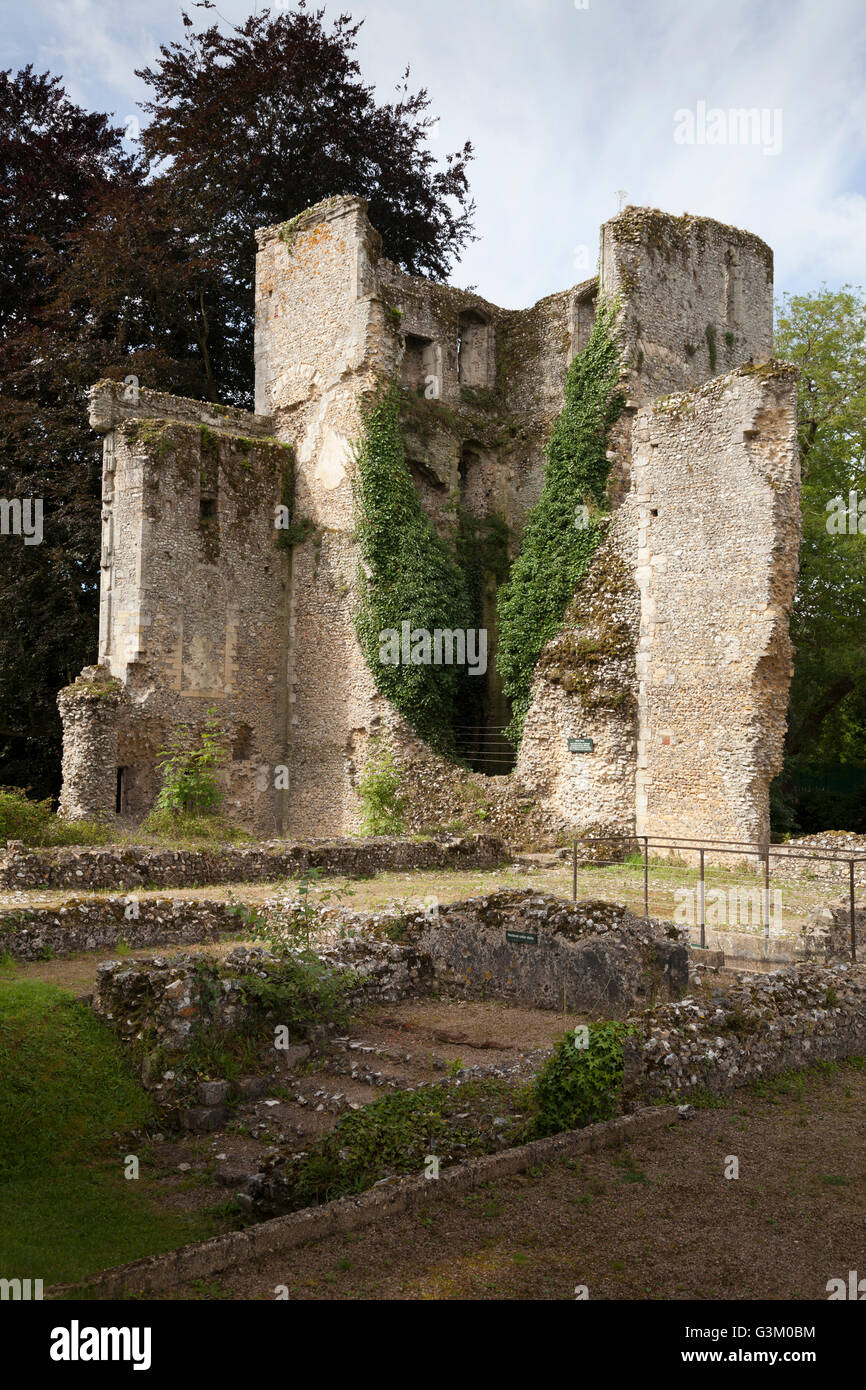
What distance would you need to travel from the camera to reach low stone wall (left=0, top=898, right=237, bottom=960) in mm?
10352

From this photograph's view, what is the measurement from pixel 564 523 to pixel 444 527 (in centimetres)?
422

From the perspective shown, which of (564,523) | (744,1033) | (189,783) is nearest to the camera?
(744,1033)

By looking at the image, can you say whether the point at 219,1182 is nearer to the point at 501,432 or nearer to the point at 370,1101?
the point at 370,1101

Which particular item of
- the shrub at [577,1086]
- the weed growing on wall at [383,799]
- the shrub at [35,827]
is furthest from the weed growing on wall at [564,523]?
the shrub at [577,1086]

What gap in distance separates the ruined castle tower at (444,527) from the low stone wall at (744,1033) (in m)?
9.60

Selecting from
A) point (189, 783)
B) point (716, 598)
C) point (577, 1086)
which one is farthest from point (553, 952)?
point (189, 783)

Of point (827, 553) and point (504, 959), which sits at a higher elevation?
point (827, 553)

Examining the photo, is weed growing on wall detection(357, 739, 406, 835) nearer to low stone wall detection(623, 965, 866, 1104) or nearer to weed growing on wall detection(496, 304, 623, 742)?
weed growing on wall detection(496, 304, 623, 742)

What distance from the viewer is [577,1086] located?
6.53m

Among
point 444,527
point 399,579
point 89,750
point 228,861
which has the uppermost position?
point 444,527

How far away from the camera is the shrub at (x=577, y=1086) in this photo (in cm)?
642

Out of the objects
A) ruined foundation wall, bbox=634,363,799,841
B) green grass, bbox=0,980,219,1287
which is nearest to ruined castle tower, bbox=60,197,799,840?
ruined foundation wall, bbox=634,363,799,841

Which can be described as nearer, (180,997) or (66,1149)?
(66,1149)

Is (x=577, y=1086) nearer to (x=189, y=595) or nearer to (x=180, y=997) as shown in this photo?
(x=180, y=997)
